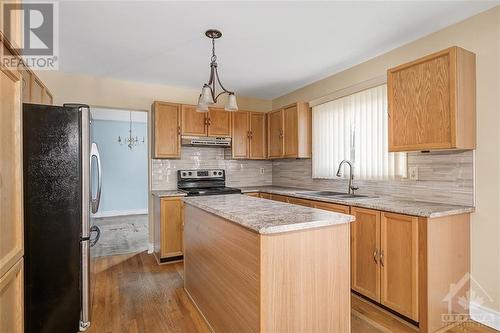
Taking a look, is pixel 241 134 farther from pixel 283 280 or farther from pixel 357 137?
pixel 283 280

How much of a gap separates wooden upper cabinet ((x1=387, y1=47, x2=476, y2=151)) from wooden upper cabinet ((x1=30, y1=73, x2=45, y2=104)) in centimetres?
332

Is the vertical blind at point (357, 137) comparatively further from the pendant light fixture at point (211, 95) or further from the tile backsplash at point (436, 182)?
the pendant light fixture at point (211, 95)

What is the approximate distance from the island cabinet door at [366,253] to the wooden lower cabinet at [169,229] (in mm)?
2150

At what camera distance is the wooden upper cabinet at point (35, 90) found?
254cm

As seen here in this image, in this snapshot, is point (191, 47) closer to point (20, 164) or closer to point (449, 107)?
point (20, 164)

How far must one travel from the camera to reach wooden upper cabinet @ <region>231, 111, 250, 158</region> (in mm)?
4273

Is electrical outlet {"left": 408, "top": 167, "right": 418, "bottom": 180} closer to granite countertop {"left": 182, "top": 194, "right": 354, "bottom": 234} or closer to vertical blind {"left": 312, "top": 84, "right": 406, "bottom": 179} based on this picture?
vertical blind {"left": 312, "top": 84, "right": 406, "bottom": 179}

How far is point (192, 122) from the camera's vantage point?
394 cm

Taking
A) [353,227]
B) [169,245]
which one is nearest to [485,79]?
[353,227]

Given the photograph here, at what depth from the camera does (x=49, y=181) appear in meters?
1.92

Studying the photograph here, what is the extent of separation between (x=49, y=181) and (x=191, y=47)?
1.76 meters

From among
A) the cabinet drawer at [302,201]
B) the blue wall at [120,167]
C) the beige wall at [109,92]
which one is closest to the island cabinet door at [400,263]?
the cabinet drawer at [302,201]

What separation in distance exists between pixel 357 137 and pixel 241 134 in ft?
5.95

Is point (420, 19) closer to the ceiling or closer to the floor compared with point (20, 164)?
closer to the ceiling
